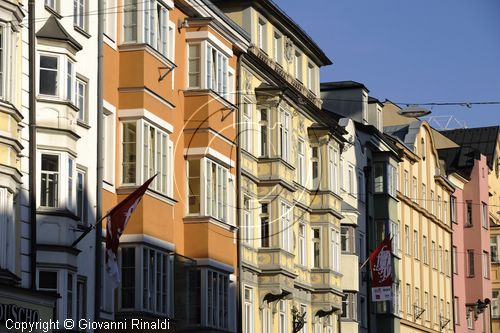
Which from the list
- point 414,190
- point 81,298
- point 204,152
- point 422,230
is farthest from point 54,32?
point 422,230

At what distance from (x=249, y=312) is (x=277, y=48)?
12.6 m

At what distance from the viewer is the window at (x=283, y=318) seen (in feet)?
186

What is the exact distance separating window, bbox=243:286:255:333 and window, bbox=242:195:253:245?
6.18 ft

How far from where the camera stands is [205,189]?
4728 cm

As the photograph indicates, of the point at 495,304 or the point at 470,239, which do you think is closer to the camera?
the point at 470,239

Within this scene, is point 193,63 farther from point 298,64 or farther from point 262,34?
point 298,64

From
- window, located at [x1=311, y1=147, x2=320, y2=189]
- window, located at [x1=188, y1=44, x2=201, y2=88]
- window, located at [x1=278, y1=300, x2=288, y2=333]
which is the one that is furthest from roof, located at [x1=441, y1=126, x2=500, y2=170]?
window, located at [x1=188, y1=44, x2=201, y2=88]

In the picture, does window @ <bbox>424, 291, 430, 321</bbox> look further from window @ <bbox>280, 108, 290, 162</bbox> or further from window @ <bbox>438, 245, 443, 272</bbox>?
window @ <bbox>280, 108, 290, 162</bbox>

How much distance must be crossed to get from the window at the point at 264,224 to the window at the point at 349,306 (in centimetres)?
1235

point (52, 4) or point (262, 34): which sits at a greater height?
point (262, 34)

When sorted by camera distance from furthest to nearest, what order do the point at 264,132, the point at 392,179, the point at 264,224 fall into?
the point at 392,179 < the point at 264,132 < the point at 264,224

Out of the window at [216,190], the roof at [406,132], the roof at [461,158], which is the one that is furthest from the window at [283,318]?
the roof at [461,158]

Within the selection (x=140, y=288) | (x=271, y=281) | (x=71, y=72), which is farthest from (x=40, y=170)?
(x=271, y=281)

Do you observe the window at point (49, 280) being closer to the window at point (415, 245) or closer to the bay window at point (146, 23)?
the bay window at point (146, 23)
